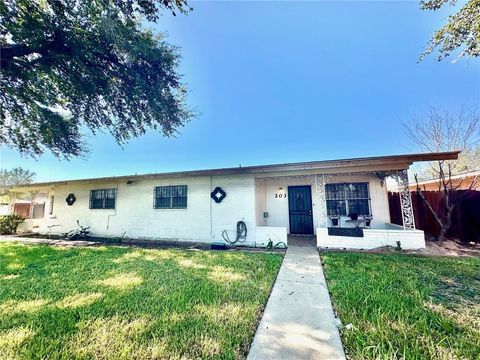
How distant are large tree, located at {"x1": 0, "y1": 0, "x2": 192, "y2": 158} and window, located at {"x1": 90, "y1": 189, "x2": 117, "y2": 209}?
2492mm

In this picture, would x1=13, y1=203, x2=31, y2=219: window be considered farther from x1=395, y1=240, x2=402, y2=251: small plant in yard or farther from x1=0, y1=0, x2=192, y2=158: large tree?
x1=395, y1=240, x2=402, y2=251: small plant in yard

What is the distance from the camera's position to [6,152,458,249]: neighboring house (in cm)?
717

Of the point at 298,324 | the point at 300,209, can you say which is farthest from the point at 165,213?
the point at 298,324

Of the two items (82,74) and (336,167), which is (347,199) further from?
(82,74)

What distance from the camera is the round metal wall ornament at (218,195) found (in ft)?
27.8

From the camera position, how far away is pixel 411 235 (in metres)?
6.63

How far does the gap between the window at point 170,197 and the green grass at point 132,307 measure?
3.59 metres

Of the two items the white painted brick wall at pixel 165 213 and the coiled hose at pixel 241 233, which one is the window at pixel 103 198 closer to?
the white painted brick wall at pixel 165 213

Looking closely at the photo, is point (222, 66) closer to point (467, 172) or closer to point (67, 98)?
point (67, 98)

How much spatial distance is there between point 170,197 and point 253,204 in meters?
3.83

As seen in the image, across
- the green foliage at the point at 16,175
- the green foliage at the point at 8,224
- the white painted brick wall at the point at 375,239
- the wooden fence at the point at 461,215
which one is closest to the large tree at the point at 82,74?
the green foliage at the point at 8,224

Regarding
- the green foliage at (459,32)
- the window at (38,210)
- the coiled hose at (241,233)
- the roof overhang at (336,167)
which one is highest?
the green foliage at (459,32)

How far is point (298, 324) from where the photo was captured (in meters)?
2.78

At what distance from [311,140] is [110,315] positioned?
15.3 metres
